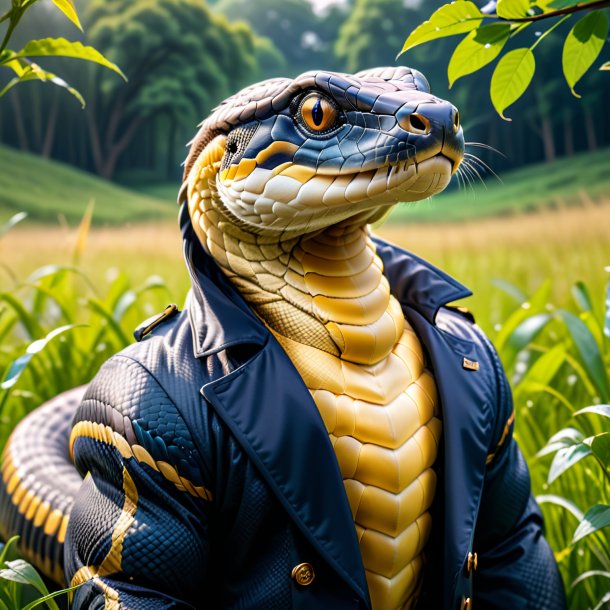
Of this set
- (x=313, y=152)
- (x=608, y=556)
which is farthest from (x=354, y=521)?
(x=608, y=556)

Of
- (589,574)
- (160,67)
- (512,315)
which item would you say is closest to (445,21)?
(589,574)

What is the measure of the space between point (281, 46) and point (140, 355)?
395 cm

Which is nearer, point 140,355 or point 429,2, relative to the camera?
point 140,355

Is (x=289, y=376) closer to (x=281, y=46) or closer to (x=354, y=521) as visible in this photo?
(x=354, y=521)

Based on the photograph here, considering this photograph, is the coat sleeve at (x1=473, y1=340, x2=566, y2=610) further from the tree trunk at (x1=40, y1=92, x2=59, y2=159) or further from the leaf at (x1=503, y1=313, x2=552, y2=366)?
the tree trunk at (x1=40, y1=92, x2=59, y2=159)

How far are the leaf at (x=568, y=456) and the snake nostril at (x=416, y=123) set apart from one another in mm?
521

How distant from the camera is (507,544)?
1379 millimetres

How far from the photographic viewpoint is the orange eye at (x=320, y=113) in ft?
3.48

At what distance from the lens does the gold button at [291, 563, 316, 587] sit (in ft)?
3.62

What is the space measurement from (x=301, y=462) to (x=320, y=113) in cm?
48

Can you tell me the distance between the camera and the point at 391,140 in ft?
3.29

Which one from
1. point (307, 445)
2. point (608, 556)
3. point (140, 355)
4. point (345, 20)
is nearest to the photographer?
point (307, 445)

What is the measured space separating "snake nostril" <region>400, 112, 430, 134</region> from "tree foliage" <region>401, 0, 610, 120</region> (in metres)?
0.08

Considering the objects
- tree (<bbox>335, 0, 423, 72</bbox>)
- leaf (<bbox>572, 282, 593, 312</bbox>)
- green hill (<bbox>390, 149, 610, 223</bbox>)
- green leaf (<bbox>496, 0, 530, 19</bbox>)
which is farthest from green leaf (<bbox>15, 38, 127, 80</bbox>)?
tree (<bbox>335, 0, 423, 72</bbox>)
